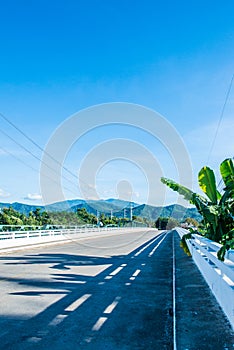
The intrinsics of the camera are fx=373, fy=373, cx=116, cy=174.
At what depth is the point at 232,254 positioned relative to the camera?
664 cm

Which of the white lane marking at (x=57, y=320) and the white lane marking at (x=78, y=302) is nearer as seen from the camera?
the white lane marking at (x=57, y=320)

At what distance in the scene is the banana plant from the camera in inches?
491

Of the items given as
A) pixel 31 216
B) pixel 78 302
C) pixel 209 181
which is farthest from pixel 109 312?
pixel 31 216

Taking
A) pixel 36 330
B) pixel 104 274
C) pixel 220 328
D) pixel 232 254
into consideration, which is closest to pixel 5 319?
pixel 36 330

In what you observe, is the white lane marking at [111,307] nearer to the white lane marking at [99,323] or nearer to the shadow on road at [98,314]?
the shadow on road at [98,314]

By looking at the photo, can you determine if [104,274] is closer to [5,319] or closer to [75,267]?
[75,267]

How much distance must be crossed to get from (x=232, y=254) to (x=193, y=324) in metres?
1.46

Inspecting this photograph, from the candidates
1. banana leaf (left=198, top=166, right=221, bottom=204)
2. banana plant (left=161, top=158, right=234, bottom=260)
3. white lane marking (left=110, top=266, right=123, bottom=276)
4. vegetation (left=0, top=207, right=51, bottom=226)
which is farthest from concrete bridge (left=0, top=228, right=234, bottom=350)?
vegetation (left=0, top=207, right=51, bottom=226)

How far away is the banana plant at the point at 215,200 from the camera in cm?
1246

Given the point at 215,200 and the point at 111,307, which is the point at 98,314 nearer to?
the point at 111,307

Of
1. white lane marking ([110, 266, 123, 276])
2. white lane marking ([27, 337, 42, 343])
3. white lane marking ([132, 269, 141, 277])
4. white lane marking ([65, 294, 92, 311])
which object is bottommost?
white lane marking ([27, 337, 42, 343])

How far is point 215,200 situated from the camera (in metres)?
14.2

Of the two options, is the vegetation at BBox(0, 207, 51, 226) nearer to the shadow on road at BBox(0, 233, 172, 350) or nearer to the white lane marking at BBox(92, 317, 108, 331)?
the shadow on road at BBox(0, 233, 172, 350)

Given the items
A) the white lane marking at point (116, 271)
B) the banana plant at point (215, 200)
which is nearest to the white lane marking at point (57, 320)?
the white lane marking at point (116, 271)
